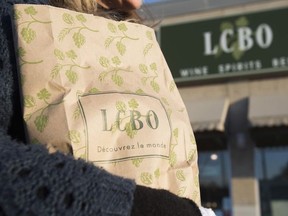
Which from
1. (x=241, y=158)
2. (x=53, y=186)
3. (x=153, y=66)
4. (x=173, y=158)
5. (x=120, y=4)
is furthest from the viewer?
(x=241, y=158)

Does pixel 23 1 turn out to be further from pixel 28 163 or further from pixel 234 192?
pixel 234 192

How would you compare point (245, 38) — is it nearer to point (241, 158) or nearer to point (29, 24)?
point (241, 158)

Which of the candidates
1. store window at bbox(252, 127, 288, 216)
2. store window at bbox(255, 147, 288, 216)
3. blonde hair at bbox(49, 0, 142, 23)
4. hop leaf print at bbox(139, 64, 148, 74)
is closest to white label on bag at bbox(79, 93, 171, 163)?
hop leaf print at bbox(139, 64, 148, 74)

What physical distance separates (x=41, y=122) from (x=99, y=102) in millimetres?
107

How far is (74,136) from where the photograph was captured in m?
0.81

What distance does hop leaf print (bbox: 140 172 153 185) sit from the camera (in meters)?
0.85

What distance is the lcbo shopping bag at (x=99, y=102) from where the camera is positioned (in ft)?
2.69

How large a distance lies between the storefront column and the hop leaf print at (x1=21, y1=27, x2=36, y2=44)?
8433 millimetres

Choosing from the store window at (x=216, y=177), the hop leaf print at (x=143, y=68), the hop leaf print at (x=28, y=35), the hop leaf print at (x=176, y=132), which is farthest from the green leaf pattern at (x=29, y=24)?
the store window at (x=216, y=177)

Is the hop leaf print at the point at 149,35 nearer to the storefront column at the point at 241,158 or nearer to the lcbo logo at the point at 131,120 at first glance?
the lcbo logo at the point at 131,120

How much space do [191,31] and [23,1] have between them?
8.86 meters

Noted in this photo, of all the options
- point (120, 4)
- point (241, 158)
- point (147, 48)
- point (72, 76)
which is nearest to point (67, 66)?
point (72, 76)

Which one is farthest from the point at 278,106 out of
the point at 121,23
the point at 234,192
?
the point at 121,23

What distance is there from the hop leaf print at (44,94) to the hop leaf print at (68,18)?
0.16 meters
